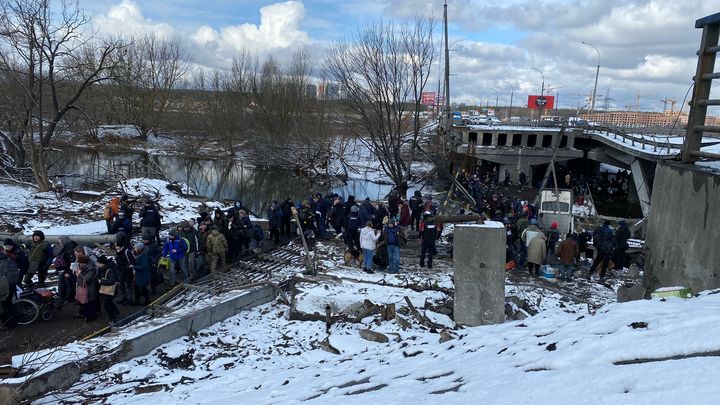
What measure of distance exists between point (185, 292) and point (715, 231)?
30.4ft

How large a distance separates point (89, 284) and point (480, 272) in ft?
22.8

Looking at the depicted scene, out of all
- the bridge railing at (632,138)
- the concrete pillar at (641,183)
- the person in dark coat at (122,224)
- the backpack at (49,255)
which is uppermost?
the bridge railing at (632,138)

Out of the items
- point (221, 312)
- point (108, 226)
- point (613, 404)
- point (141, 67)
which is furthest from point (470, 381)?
point (141, 67)

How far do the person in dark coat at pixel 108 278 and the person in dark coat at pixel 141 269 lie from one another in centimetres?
78

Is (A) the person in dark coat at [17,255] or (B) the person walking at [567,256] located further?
(B) the person walking at [567,256]

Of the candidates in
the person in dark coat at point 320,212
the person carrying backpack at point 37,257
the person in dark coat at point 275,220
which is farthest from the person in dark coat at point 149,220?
the person in dark coat at point 320,212

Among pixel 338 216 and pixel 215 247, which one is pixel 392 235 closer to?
pixel 338 216

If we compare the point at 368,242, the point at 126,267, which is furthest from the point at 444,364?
the point at 126,267

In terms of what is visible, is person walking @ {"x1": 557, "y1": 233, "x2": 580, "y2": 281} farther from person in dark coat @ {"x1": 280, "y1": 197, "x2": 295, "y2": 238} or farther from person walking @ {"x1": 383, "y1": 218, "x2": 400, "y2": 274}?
person in dark coat @ {"x1": 280, "y1": 197, "x2": 295, "y2": 238}

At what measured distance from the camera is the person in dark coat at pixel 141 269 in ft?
31.7

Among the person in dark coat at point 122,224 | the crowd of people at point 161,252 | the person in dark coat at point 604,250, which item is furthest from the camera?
the person in dark coat at point 122,224

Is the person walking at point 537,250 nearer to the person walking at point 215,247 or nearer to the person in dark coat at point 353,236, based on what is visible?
the person in dark coat at point 353,236

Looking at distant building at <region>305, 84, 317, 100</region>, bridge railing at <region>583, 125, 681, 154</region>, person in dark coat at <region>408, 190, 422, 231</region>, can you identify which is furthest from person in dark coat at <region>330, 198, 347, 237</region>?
distant building at <region>305, 84, 317, 100</region>

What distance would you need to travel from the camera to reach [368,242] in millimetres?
11859
